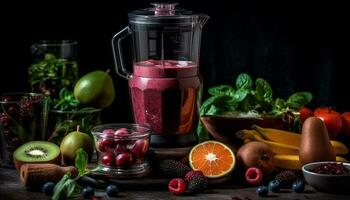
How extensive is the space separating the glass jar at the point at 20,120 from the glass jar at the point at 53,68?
319 mm

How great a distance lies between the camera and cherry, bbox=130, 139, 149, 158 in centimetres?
290

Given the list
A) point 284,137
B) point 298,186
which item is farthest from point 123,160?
point 284,137

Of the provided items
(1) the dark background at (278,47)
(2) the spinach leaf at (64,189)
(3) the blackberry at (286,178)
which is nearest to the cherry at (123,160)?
(2) the spinach leaf at (64,189)

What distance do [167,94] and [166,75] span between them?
0.07 m

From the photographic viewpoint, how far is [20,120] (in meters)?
3.08

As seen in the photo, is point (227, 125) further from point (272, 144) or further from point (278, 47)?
point (278, 47)

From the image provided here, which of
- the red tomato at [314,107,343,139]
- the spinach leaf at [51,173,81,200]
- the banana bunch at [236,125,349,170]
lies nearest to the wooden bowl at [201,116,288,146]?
the banana bunch at [236,125,349,170]

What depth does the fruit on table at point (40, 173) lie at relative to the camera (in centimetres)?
281

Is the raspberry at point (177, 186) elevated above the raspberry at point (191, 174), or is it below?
below

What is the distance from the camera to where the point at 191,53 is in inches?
126

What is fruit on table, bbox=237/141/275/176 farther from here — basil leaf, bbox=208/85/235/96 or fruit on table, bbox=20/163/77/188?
fruit on table, bbox=20/163/77/188

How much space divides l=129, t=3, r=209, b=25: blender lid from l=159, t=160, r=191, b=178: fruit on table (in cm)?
52

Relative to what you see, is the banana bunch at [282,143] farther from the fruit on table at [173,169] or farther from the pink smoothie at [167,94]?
the fruit on table at [173,169]

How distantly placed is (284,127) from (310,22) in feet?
3.99
